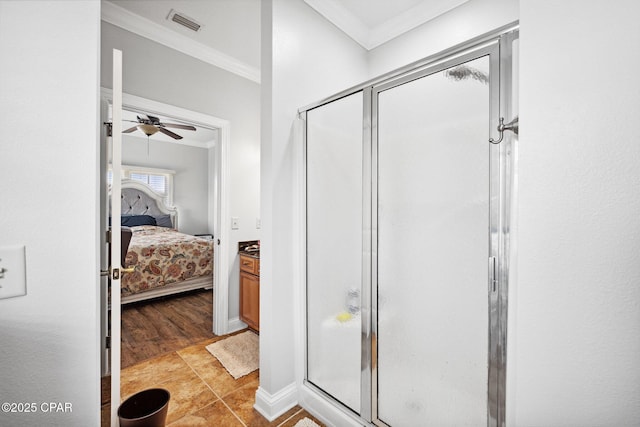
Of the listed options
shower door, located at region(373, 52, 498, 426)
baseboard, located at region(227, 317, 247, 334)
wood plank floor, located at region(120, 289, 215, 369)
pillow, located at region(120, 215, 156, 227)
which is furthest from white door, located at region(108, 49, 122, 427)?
pillow, located at region(120, 215, 156, 227)

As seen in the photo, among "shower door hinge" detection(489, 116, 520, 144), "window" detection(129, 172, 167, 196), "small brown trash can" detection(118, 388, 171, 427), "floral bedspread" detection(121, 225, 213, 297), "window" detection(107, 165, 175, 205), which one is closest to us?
"shower door hinge" detection(489, 116, 520, 144)

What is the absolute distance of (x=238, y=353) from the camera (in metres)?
2.46

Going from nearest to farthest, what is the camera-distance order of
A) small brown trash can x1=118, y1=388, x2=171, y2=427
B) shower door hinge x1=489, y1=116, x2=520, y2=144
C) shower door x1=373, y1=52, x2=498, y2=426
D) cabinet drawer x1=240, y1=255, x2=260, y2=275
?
shower door hinge x1=489, y1=116, x2=520, y2=144, shower door x1=373, y1=52, x2=498, y2=426, small brown trash can x1=118, y1=388, x2=171, y2=427, cabinet drawer x1=240, y1=255, x2=260, y2=275

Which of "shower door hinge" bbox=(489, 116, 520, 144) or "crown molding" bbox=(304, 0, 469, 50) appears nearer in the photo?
"shower door hinge" bbox=(489, 116, 520, 144)

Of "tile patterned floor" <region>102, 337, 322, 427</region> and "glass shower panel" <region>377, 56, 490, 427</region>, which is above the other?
"glass shower panel" <region>377, 56, 490, 427</region>

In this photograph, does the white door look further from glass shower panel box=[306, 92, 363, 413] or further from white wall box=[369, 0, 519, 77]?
white wall box=[369, 0, 519, 77]

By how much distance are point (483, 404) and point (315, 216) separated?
1171mm

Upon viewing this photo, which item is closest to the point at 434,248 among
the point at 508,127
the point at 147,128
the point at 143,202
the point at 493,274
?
the point at 493,274

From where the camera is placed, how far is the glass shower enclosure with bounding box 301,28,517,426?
106cm

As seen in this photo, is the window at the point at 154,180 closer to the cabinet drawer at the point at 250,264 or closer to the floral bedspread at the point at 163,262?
the floral bedspread at the point at 163,262

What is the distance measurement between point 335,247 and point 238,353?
59.8 inches

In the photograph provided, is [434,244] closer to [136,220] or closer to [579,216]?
[579,216]

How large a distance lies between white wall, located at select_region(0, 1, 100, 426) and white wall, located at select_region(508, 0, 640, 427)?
1.19 m

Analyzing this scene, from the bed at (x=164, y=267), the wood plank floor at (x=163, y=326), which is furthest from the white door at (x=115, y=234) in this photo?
the bed at (x=164, y=267)
